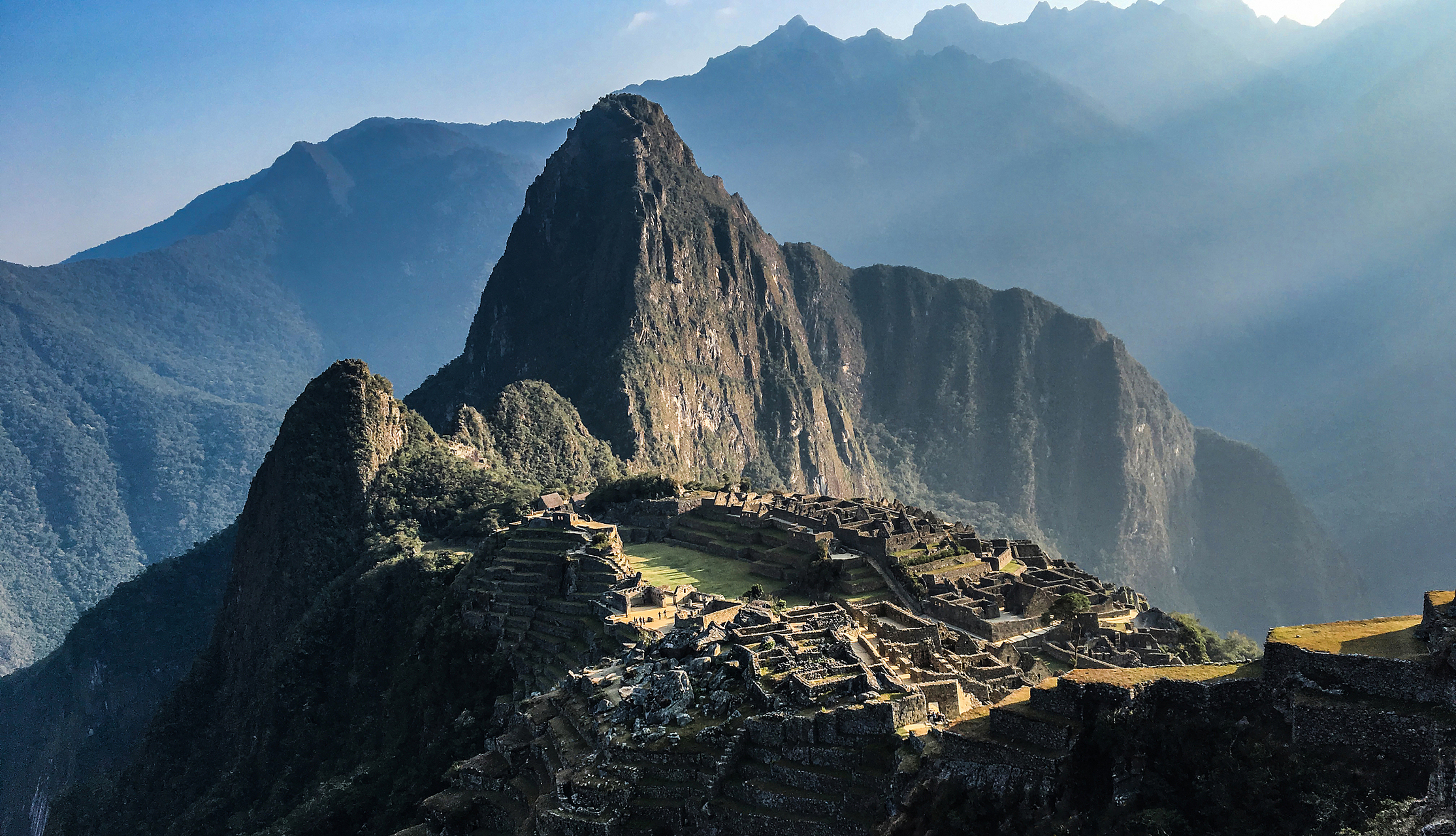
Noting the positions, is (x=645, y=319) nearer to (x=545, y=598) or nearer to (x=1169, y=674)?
(x=545, y=598)

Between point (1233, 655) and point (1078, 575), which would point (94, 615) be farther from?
point (1233, 655)

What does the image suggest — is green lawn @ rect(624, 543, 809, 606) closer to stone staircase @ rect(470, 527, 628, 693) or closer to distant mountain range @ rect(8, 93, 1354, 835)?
stone staircase @ rect(470, 527, 628, 693)

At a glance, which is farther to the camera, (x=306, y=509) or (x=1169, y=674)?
(x=306, y=509)

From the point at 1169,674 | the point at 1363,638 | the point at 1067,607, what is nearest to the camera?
the point at 1363,638

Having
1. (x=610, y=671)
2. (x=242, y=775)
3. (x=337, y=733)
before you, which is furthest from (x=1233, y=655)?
(x=242, y=775)

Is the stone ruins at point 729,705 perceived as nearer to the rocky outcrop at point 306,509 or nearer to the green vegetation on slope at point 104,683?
the rocky outcrop at point 306,509

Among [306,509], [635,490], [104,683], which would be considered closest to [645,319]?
[306,509]
